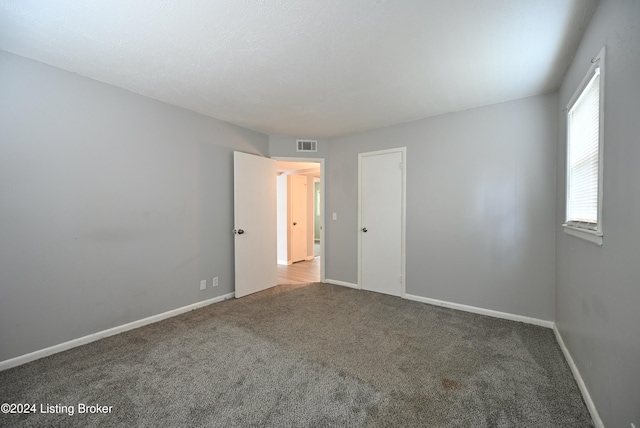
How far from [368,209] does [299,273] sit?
212 centimetres

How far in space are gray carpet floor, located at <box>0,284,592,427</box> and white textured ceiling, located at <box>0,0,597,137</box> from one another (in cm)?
242

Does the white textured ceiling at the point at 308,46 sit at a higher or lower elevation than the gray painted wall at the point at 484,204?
higher

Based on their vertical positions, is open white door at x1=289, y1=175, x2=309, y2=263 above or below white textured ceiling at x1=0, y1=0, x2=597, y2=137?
below

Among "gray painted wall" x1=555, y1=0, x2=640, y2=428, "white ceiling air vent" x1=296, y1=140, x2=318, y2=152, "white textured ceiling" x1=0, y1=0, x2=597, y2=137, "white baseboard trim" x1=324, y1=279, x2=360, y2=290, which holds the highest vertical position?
"white textured ceiling" x1=0, y1=0, x2=597, y2=137

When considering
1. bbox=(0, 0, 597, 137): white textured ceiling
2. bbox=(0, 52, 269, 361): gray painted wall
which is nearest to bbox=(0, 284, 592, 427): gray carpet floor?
bbox=(0, 52, 269, 361): gray painted wall

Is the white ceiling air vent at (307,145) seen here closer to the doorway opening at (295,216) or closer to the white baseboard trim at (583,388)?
the doorway opening at (295,216)

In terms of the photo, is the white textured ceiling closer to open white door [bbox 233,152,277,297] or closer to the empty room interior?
the empty room interior

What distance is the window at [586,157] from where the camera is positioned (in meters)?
1.56

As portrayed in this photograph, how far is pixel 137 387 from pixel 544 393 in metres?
2.74

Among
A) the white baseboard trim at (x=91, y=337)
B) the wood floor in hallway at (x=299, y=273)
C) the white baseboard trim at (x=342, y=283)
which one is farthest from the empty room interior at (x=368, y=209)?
the wood floor in hallway at (x=299, y=273)

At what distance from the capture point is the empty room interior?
161 centimetres

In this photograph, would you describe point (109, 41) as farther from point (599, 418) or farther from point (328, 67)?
point (599, 418)

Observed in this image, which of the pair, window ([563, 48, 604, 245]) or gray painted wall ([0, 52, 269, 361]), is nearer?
window ([563, 48, 604, 245])

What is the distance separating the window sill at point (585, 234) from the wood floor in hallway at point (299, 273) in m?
3.46
